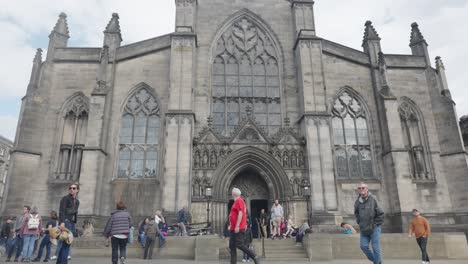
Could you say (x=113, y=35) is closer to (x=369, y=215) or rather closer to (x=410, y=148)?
(x=369, y=215)

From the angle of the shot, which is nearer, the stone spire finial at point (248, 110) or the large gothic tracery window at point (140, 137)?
the large gothic tracery window at point (140, 137)

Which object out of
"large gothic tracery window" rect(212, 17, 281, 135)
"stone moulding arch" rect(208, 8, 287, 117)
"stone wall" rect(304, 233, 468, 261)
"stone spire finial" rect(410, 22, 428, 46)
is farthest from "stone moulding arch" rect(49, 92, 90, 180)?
"stone spire finial" rect(410, 22, 428, 46)

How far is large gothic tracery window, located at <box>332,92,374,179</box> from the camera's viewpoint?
18641mm

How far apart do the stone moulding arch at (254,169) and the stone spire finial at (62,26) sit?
12986mm

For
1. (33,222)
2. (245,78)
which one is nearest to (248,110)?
(245,78)

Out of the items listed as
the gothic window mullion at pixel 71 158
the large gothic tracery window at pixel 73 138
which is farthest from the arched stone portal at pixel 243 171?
the gothic window mullion at pixel 71 158

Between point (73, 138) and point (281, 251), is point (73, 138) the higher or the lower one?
the higher one

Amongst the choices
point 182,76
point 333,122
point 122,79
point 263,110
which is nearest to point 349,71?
point 333,122

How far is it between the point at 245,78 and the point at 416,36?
38.6 feet

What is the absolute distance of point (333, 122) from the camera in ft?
64.0

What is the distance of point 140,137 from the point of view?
18.5 m

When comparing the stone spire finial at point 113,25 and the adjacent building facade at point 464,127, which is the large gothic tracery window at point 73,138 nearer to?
the stone spire finial at point 113,25

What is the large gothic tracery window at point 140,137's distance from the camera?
17.9 m

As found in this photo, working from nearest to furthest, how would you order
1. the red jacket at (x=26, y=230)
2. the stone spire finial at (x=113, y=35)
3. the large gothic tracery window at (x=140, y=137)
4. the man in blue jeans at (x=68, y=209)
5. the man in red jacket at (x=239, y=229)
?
the man in red jacket at (x=239, y=229) → the man in blue jeans at (x=68, y=209) → the red jacket at (x=26, y=230) → the large gothic tracery window at (x=140, y=137) → the stone spire finial at (x=113, y=35)
